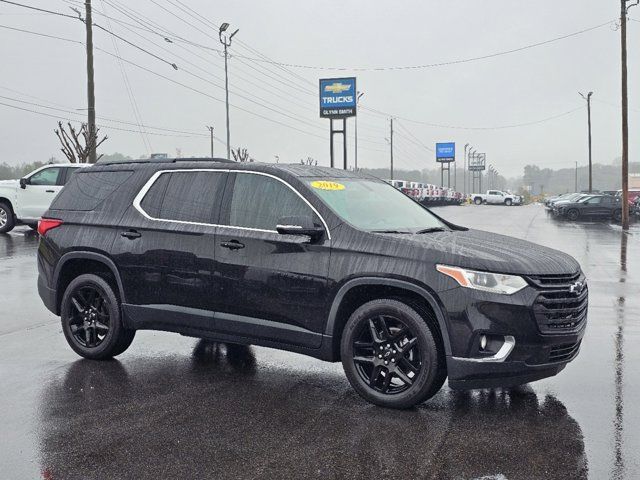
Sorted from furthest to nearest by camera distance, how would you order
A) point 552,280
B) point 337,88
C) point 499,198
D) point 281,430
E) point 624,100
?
point 499,198, point 337,88, point 624,100, point 552,280, point 281,430

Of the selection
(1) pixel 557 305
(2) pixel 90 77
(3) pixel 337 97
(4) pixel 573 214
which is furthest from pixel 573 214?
(1) pixel 557 305

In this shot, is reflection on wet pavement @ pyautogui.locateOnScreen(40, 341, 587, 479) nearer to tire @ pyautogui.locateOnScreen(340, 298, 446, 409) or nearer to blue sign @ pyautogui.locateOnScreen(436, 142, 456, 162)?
tire @ pyautogui.locateOnScreen(340, 298, 446, 409)

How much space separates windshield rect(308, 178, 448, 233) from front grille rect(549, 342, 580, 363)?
1.39 m

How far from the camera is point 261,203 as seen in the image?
545cm

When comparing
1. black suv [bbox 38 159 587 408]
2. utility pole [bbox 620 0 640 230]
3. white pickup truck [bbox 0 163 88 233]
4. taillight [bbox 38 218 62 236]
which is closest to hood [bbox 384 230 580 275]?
black suv [bbox 38 159 587 408]

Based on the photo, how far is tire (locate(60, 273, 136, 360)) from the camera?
6.07 metres

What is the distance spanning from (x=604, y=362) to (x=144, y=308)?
4163mm

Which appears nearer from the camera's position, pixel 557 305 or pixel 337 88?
pixel 557 305

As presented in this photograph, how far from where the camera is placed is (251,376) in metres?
5.70

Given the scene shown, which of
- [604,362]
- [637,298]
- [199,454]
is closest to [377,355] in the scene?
[199,454]

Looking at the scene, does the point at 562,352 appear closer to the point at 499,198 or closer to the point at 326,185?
the point at 326,185

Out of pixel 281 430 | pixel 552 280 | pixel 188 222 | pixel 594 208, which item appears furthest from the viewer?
pixel 594 208

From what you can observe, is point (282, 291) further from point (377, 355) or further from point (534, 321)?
point (534, 321)

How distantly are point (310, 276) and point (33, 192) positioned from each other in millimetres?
16481
